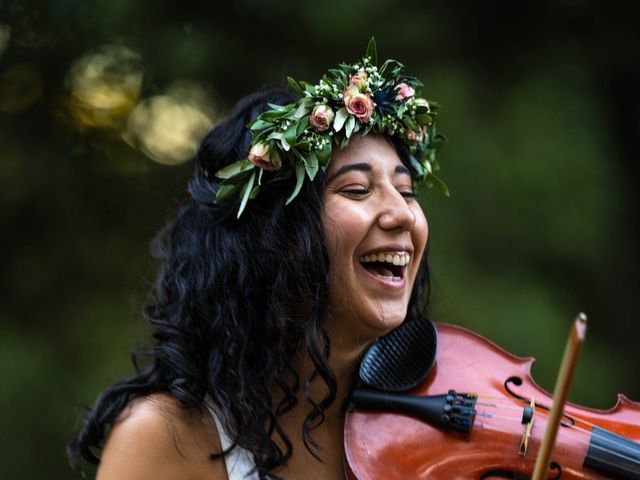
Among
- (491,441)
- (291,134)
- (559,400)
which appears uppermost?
(291,134)

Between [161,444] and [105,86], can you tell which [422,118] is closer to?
[161,444]

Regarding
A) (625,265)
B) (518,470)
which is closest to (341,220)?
(518,470)

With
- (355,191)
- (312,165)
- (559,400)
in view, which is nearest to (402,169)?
(355,191)

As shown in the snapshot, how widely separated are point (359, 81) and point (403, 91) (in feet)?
0.49

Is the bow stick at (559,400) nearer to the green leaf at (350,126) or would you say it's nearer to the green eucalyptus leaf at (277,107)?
the green leaf at (350,126)

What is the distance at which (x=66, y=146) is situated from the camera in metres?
4.96

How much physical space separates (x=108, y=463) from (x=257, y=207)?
2.68 ft

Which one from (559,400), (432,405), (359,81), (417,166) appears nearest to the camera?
(559,400)

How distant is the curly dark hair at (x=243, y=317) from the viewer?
2662 millimetres

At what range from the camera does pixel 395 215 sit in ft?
8.69

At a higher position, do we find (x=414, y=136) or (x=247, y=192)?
(x=414, y=136)

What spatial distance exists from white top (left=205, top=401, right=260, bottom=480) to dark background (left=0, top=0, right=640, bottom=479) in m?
1.98

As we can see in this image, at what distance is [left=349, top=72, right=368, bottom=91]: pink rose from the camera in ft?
9.25

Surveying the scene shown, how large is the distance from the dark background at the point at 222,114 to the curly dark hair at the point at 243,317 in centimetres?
177
